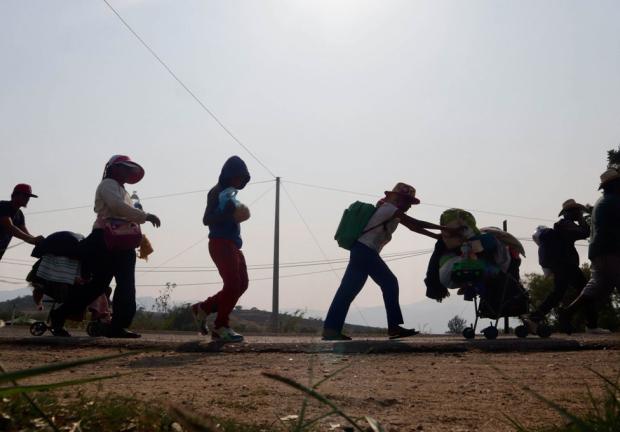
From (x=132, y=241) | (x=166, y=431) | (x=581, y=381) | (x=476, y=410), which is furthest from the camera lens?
(x=132, y=241)

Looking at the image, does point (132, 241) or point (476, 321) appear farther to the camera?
point (476, 321)

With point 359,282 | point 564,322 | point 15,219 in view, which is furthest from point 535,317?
point 15,219

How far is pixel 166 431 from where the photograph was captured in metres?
2.44

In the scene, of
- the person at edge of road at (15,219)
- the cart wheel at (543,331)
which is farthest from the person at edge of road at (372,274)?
the person at edge of road at (15,219)

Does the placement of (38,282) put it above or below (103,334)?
above

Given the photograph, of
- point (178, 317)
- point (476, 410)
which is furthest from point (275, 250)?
point (476, 410)

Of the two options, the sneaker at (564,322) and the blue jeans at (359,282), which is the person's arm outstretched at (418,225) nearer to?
the blue jeans at (359,282)

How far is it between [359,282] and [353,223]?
67 cm

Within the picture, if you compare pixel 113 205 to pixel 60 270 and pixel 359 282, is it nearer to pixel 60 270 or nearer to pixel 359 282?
pixel 60 270

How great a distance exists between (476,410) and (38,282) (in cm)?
661

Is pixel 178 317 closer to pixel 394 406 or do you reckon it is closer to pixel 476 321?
pixel 476 321

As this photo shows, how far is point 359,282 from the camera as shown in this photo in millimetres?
8367

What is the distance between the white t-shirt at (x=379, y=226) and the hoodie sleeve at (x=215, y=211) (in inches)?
65.7

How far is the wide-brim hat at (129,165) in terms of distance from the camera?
26.5 feet
